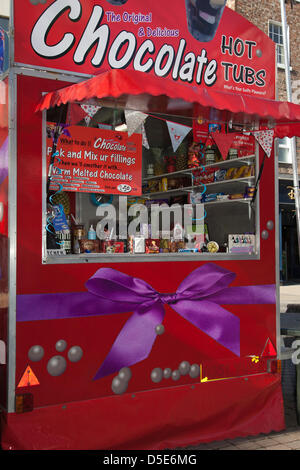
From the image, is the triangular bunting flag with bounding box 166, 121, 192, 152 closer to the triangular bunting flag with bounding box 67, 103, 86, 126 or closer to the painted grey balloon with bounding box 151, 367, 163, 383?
the triangular bunting flag with bounding box 67, 103, 86, 126

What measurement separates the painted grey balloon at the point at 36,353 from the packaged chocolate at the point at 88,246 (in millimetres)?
797

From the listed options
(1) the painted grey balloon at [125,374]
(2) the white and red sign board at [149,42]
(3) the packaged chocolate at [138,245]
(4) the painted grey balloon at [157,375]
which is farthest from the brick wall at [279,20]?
(1) the painted grey balloon at [125,374]

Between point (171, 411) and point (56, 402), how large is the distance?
93cm

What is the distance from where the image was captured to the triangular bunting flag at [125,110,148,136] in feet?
12.6

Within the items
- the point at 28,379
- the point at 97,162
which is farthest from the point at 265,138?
the point at 28,379

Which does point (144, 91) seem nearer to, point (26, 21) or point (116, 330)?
point (26, 21)

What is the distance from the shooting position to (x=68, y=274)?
357cm

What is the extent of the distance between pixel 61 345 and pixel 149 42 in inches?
93.7

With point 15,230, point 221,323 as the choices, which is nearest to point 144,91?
point 15,230

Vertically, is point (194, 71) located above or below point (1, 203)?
above

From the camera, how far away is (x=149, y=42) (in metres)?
3.98

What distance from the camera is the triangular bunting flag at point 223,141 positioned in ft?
14.6

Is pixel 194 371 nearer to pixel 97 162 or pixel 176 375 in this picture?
pixel 176 375
